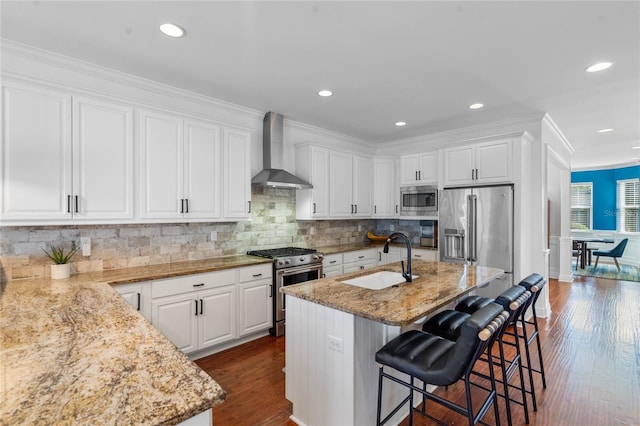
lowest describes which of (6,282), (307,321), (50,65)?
(307,321)

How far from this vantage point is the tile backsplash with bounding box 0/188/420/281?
256 centimetres

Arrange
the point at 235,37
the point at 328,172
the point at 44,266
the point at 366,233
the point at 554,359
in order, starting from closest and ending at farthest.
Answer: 1. the point at 235,37
2. the point at 44,266
3. the point at 554,359
4. the point at 328,172
5. the point at 366,233

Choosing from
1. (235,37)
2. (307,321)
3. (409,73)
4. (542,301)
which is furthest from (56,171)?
(542,301)

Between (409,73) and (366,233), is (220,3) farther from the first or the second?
(366,233)

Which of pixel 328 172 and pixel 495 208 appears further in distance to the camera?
pixel 328 172

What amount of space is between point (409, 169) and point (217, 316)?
3555 mm

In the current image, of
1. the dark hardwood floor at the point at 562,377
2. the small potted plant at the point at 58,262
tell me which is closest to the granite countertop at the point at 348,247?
the dark hardwood floor at the point at 562,377

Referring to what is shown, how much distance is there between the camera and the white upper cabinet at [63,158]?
230 cm

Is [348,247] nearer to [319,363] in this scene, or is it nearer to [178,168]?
[178,168]

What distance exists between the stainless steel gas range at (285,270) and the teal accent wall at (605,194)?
8.77 meters

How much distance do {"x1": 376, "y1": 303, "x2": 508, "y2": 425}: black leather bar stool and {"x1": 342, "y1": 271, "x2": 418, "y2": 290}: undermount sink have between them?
62 cm

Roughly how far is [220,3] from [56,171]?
180cm

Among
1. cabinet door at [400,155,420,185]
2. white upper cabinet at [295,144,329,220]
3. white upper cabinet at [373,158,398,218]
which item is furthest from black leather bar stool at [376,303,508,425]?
white upper cabinet at [373,158,398,218]

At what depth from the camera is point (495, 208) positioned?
394 cm
